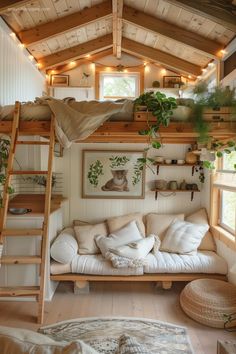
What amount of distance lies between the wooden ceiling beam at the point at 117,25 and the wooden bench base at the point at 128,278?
3.07 m

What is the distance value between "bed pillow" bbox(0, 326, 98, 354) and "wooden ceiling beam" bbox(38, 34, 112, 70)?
4190 millimetres

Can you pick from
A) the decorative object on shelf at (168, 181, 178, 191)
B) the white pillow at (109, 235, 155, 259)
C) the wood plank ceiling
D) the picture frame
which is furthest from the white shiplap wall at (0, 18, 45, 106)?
the decorative object on shelf at (168, 181, 178, 191)

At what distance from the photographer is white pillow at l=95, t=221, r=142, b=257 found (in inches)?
142

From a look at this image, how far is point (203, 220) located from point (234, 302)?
135cm

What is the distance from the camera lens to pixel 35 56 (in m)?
4.25

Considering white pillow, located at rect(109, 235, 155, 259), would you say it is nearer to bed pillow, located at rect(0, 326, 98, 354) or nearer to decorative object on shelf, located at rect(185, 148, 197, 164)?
decorative object on shelf, located at rect(185, 148, 197, 164)

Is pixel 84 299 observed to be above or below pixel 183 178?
below

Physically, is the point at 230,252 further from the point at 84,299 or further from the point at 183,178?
the point at 84,299

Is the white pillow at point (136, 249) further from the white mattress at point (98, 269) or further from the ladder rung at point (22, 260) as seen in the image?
the ladder rung at point (22, 260)

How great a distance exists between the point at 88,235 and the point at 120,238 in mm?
412

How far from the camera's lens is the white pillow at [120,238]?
3609 mm

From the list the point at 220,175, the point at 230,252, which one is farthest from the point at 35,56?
the point at 230,252

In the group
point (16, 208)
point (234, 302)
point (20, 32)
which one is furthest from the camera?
point (20, 32)

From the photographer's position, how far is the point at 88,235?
3.79 metres
